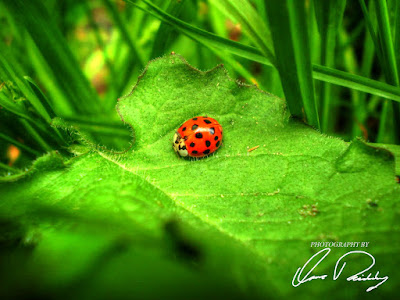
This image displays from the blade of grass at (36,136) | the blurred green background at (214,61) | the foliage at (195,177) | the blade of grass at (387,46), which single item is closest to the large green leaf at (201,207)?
the foliage at (195,177)

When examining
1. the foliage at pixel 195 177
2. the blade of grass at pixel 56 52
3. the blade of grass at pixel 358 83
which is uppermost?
the blade of grass at pixel 56 52

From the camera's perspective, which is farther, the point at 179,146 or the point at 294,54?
the point at 179,146

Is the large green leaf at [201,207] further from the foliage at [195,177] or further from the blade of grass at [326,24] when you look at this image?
the blade of grass at [326,24]

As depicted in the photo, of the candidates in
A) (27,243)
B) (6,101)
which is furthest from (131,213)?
(6,101)

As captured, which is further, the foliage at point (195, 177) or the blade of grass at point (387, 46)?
the blade of grass at point (387, 46)

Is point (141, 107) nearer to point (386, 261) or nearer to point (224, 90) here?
point (224, 90)
